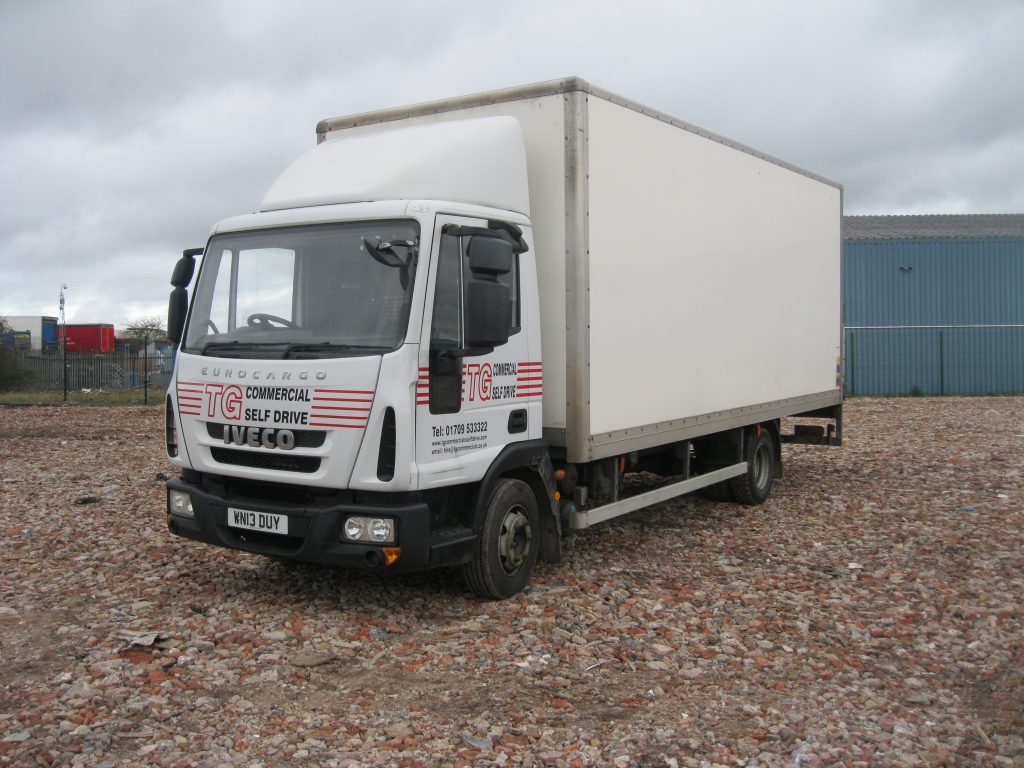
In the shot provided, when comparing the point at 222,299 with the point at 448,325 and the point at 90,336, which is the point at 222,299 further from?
the point at 90,336

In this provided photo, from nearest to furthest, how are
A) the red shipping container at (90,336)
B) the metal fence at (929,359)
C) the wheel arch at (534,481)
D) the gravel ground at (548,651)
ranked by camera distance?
the gravel ground at (548,651) < the wheel arch at (534,481) < the metal fence at (929,359) < the red shipping container at (90,336)

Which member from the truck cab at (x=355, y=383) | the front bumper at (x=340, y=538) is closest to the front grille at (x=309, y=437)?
the truck cab at (x=355, y=383)

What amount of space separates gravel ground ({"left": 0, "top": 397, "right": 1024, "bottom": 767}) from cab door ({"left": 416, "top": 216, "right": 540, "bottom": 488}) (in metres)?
1.07

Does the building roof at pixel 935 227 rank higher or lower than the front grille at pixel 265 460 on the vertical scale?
higher

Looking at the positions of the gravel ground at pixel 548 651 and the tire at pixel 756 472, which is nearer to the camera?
the gravel ground at pixel 548 651

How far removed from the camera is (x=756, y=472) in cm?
1013

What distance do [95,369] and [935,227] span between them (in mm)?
27846

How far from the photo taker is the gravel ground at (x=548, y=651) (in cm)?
424

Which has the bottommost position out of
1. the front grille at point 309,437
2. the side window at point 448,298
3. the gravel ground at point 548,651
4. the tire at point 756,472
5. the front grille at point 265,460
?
the gravel ground at point 548,651

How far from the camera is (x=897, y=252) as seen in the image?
28891mm

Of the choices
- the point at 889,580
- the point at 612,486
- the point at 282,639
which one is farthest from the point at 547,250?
the point at 889,580

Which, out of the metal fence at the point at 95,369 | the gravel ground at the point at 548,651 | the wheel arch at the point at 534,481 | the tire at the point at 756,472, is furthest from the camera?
the metal fence at the point at 95,369

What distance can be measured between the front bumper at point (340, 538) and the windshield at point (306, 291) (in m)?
0.92

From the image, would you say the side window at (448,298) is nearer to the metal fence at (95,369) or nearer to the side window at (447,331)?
the side window at (447,331)
